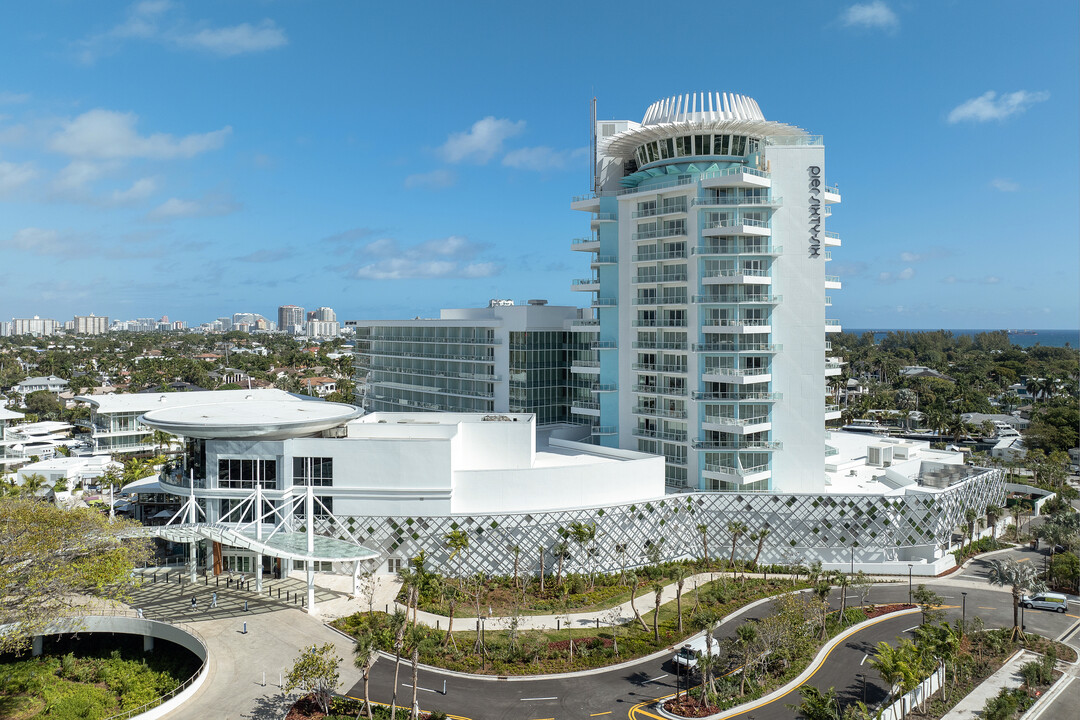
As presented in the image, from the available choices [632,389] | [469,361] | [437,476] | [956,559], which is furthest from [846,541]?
[469,361]

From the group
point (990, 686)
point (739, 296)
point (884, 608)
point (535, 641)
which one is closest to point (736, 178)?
point (739, 296)

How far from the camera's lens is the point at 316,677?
32188mm

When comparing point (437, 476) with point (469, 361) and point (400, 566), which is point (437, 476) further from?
point (469, 361)

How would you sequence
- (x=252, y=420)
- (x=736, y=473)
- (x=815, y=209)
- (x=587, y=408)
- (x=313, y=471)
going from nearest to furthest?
(x=313, y=471) → (x=252, y=420) → (x=736, y=473) → (x=815, y=209) → (x=587, y=408)

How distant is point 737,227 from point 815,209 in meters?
7.39

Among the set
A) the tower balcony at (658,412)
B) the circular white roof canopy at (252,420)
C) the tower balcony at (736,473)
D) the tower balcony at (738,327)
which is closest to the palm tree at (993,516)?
the tower balcony at (736,473)

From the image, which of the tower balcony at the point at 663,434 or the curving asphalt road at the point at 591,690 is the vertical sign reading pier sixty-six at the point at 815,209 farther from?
the curving asphalt road at the point at 591,690

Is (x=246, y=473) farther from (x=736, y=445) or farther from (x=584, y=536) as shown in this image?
(x=736, y=445)

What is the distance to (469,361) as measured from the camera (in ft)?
260

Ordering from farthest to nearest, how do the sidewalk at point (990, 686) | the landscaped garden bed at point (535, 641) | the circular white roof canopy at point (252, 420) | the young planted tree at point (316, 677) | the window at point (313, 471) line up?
the window at point (313, 471)
the circular white roof canopy at point (252, 420)
the landscaped garden bed at point (535, 641)
the sidewalk at point (990, 686)
the young planted tree at point (316, 677)

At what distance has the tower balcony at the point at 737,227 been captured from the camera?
57.4 meters

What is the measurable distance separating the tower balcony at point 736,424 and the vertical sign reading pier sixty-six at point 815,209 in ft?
49.9

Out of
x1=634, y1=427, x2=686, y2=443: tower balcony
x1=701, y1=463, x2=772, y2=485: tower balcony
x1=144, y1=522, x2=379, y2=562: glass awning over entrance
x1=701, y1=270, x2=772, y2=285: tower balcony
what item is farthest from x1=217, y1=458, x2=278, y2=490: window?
x1=701, y1=270, x2=772, y2=285: tower balcony

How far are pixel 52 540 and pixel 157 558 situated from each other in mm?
17400
